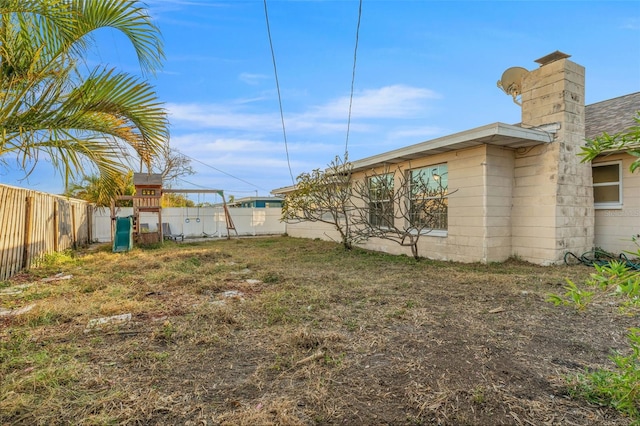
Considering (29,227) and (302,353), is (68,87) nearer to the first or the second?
(302,353)

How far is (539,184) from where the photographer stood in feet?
20.6

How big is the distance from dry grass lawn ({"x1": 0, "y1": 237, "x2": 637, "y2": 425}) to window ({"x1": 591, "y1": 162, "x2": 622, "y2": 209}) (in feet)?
10.8

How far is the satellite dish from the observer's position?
7373 millimetres

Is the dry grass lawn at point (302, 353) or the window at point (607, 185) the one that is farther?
the window at point (607, 185)

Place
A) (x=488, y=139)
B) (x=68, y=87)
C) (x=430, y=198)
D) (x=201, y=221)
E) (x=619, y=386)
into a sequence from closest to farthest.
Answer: (x=619, y=386)
(x=68, y=87)
(x=488, y=139)
(x=430, y=198)
(x=201, y=221)

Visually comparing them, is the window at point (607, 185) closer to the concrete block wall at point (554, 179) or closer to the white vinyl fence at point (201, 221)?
the concrete block wall at point (554, 179)

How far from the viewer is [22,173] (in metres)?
3.31

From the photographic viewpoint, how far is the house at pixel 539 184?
20.0 ft

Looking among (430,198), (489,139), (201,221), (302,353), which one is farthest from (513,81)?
(201,221)

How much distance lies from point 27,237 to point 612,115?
13069 millimetres

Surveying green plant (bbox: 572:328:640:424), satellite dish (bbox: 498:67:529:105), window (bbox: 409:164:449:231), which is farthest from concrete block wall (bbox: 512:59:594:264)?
green plant (bbox: 572:328:640:424)

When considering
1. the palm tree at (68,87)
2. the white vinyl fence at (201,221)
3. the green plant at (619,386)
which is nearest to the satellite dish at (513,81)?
the green plant at (619,386)

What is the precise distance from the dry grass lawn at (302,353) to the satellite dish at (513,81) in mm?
5003

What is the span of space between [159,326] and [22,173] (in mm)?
2155
